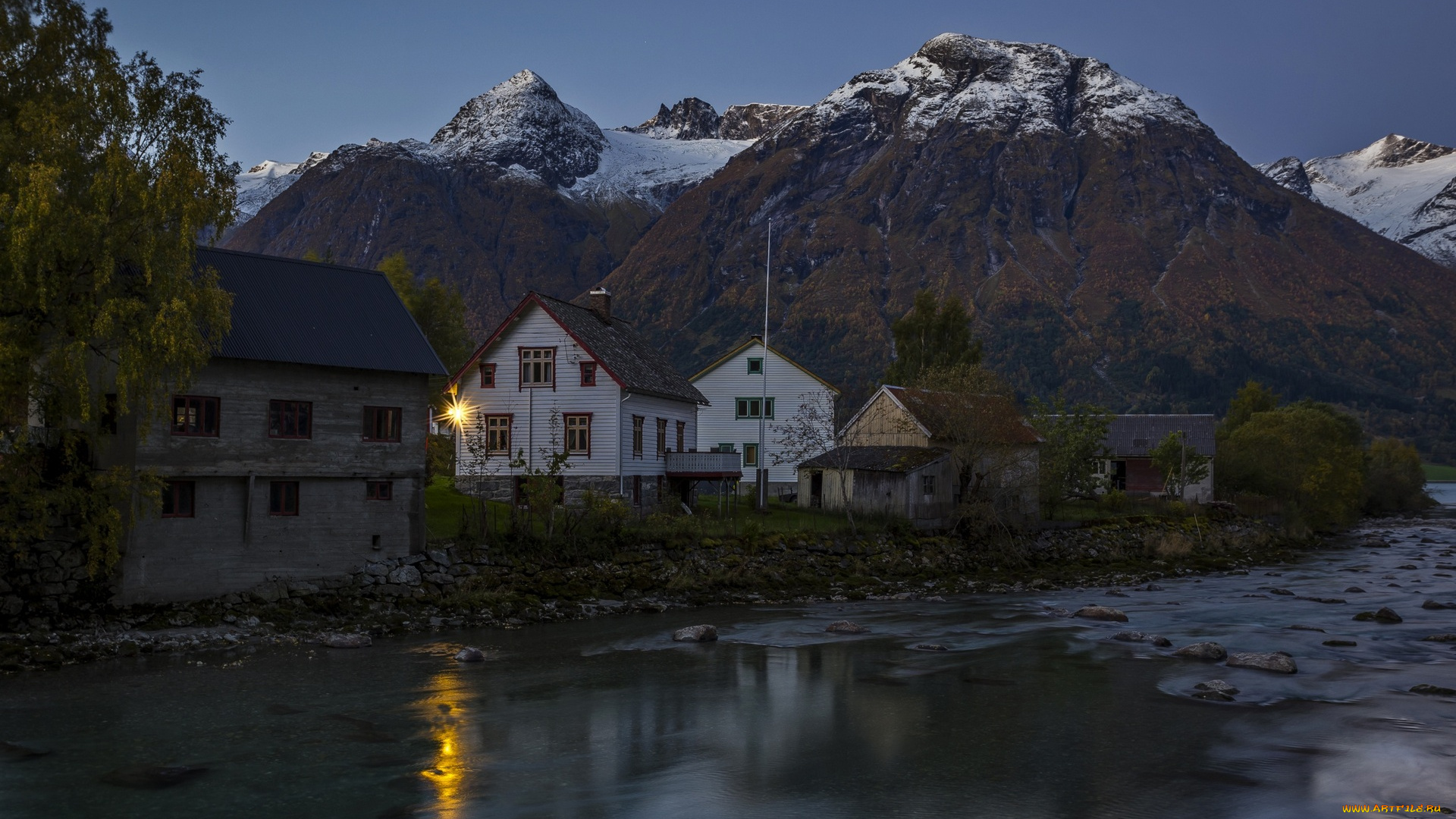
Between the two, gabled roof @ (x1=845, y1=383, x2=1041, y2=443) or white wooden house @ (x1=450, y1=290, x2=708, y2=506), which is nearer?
white wooden house @ (x1=450, y1=290, x2=708, y2=506)

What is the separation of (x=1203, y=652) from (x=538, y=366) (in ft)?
104

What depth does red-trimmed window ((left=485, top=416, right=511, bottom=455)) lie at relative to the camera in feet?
169

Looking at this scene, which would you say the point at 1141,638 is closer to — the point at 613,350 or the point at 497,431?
the point at 613,350

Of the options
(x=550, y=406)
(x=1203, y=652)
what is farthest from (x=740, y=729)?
(x=550, y=406)

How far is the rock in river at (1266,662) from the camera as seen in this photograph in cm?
2858

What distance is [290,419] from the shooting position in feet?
115

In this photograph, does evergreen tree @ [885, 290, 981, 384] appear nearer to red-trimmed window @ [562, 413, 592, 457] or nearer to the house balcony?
the house balcony

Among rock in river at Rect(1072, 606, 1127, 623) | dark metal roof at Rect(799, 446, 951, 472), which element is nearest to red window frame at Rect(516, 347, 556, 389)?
dark metal roof at Rect(799, 446, 951, 472)

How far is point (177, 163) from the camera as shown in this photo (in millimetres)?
28469

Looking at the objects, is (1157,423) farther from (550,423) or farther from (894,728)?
(894,728)

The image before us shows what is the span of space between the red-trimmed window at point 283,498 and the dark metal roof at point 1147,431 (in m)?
68.5

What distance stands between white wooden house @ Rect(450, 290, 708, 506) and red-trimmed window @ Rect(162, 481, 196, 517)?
17.0 m

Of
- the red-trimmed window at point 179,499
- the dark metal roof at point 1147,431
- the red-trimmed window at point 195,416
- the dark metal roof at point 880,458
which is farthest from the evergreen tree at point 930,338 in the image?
the red-trimmed window at point 179,499

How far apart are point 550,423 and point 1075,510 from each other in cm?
3748
